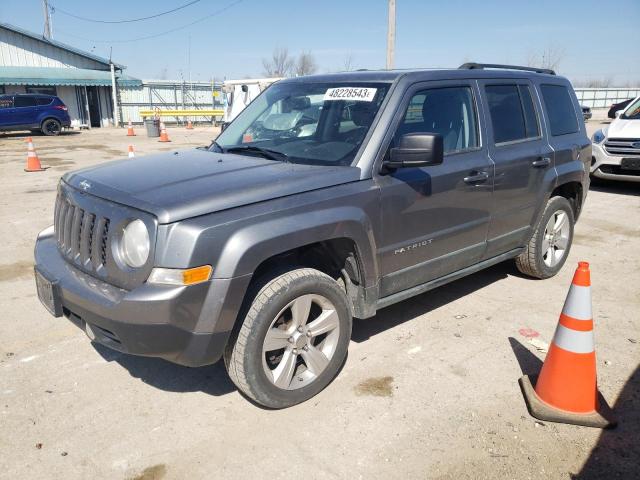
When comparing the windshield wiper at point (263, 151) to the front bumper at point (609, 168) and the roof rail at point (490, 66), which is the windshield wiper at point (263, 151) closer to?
the roof rail at point (490, 66)

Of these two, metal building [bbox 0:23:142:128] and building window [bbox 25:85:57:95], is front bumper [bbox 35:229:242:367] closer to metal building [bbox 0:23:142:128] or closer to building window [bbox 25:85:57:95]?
metal building [bbox 0:23:142:128]

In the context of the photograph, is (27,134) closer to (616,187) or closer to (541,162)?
(616,187)

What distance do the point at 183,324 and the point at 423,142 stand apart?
1701 millimetres

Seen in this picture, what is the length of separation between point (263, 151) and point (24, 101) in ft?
78.0

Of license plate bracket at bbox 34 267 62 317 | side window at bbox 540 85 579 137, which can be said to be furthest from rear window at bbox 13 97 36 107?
side window at bbox 540 85 579 137

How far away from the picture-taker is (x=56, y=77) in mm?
27906

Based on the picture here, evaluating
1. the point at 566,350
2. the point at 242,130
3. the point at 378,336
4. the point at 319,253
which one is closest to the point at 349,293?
the point at 319,253

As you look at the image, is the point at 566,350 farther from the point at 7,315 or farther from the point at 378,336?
the point at 7,315

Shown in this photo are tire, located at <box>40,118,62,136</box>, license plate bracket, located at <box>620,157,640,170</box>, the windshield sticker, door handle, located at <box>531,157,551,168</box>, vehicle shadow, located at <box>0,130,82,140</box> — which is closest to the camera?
the windshield sticker

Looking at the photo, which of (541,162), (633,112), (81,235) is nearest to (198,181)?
(81,235)

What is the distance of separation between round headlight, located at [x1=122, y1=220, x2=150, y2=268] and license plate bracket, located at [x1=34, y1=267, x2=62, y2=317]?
0.58m

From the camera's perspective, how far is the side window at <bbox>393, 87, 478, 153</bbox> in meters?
3.56

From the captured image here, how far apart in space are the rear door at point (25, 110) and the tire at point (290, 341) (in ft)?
79.7

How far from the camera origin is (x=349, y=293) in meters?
3.39
